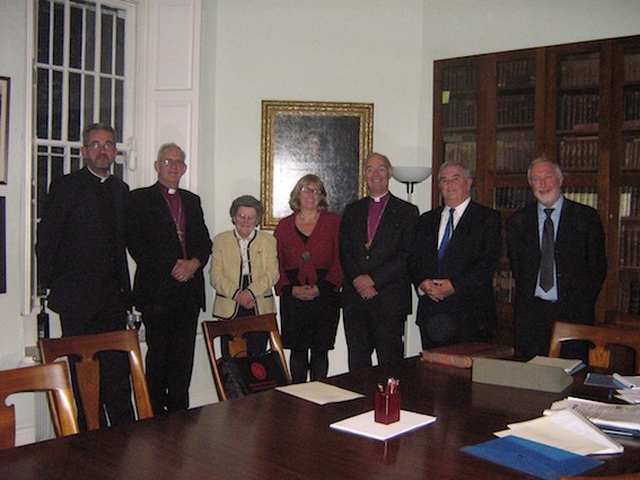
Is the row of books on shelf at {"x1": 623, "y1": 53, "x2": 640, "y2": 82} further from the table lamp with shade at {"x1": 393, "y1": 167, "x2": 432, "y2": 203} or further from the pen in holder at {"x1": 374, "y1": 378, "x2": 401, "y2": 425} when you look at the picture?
the pen in holder at {"x1": 374, "y1": 378, "x2": 401, "y2": 425}

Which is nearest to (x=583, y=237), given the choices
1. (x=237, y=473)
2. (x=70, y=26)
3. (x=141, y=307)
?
(x=141, y=307)

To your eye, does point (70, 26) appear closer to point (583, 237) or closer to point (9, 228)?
point (9, 228)

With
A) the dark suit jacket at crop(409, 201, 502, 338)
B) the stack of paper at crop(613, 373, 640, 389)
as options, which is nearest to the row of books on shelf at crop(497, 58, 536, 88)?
the dark suit jacket at crop(409, 201, 502, 338)

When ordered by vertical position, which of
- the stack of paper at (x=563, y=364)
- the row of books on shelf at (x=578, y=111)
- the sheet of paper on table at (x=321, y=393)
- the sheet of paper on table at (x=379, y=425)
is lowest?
the sheet of paper on table at (x=379, y=425)

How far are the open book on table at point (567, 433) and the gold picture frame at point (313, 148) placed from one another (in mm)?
3290

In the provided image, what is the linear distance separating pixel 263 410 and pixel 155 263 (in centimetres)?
199

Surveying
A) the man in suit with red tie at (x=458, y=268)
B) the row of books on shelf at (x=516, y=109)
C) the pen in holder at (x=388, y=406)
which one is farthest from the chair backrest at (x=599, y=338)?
the row of books on shelf at (x=516, y=109)

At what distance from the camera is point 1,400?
1.75 m

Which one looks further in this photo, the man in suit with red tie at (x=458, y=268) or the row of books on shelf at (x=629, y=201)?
the row of books on shelf at (x=629, y=201)

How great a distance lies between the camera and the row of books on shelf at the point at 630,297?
434 centimetres

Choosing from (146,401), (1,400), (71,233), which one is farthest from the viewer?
(71,233)

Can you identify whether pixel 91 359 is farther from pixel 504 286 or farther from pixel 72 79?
pixel 504 286

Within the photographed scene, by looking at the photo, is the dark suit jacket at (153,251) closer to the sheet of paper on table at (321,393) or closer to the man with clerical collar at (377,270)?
the man with clerical collar at (377,270)

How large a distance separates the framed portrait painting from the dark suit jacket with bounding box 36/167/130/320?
426 millimetres
